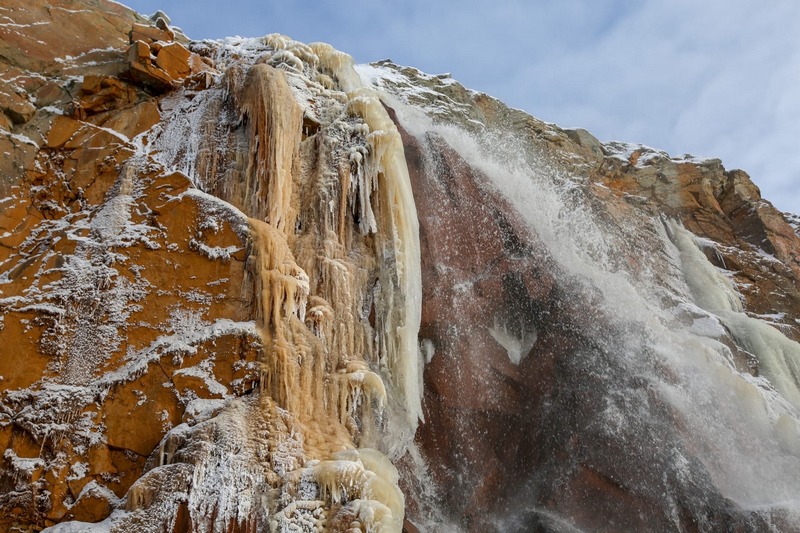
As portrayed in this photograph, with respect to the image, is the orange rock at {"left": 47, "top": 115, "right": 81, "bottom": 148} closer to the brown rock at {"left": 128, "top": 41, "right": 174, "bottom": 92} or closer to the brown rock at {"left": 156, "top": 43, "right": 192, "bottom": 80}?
the brown rock at {"left": 128, "top": 41, "right": 174, "bottom": 92}

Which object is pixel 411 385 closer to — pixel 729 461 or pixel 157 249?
pixel 157 249

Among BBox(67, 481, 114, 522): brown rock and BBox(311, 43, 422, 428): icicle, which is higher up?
BBox(311, 43, 422, 428): icicle

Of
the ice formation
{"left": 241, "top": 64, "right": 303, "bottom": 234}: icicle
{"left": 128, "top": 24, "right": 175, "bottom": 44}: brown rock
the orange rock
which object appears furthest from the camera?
{"left": 128, "top": 24, "right": 175, "bottom": 44}: brown rock

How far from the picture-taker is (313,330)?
869cm

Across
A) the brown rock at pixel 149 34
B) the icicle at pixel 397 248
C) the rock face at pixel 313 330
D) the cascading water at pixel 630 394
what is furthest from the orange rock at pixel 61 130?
the cascading water at pixel 630 394

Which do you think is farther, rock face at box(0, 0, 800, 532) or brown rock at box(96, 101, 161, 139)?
brown rock at box(96, 101, 161, 139)

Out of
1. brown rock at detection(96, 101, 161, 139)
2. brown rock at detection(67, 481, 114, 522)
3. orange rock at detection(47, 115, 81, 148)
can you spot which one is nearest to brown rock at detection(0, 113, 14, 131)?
orange rock at detection(47, 115, 81, 148)

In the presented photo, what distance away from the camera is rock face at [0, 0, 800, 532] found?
6.77 meters

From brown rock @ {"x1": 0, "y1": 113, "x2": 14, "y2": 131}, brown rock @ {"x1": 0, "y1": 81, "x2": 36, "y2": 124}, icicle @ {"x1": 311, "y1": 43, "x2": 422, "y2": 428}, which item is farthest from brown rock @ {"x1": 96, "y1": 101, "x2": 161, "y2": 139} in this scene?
icicle @ {"x1": 311, "y1": 43, "x2": 422, "y2": 428}

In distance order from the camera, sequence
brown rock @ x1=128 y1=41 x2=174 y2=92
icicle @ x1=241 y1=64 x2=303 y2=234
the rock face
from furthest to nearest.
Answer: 1. brown rock @ x1=128 y1=41 x2=174 y2=92
2. icicle @ x1=241 y1=64 x2=303 y2=234
3. the rock face

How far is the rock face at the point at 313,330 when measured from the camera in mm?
6766

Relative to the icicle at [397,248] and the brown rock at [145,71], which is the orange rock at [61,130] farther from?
the icicle at [397,248]

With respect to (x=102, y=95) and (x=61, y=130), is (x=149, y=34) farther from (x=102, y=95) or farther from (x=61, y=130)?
(x=61, y=130)

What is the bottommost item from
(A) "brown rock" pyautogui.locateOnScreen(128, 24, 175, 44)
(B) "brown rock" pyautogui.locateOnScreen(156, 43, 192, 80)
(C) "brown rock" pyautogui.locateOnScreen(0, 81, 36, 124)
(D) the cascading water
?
(D) the cascading water
